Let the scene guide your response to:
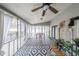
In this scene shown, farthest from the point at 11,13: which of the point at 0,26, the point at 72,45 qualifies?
the point at 72,45

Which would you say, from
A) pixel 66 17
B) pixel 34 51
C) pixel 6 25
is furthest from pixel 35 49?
pixel 66 17

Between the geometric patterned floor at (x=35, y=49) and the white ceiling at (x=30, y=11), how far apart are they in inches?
17.3

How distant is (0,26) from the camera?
2568 mm

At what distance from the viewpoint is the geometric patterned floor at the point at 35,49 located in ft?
8.63

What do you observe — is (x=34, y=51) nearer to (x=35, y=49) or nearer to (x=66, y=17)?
(x=35, y=49)

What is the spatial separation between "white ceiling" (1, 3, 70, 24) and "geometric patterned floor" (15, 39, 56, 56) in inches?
17.3

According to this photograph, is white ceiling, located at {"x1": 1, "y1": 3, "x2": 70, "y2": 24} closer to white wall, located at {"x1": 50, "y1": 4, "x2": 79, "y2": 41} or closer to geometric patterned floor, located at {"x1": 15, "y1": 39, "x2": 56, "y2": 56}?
white wall, located at {"x1": 50, "y1": 4, "x2": 79, "y2": 41}

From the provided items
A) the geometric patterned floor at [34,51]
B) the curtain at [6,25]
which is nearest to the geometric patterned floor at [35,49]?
the geometric patterned floor at [34,51]

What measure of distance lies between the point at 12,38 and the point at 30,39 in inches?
14.6

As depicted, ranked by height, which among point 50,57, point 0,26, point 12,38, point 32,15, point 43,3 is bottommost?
point 50,57

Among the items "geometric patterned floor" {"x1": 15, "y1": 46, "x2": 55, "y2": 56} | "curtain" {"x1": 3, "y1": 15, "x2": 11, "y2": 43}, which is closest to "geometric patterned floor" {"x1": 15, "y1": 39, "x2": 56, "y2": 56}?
"geometric patterned floor" {"x1": 15, "y1": 46, "x2": 55, "y2": 56}

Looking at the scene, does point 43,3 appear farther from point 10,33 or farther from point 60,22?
point 10,33

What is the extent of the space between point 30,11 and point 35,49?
781mm

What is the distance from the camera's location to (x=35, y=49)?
272cm
